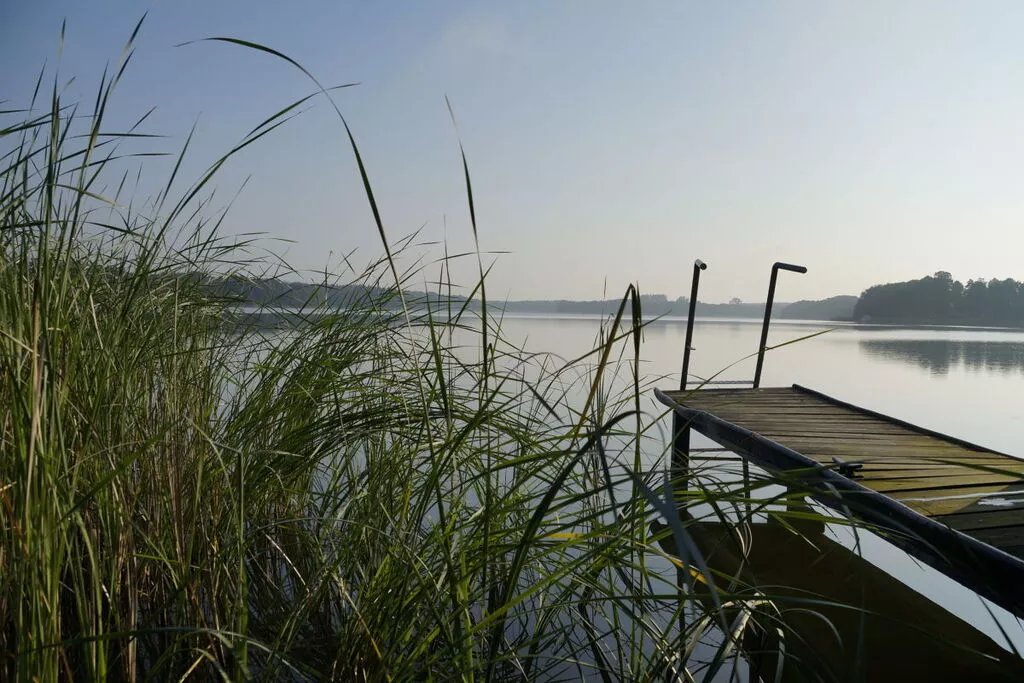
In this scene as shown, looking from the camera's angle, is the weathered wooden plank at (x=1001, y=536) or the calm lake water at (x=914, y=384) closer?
the weathered wooden plank at (x=1001, y=536)

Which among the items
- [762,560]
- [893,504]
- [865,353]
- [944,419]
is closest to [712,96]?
[944,419]

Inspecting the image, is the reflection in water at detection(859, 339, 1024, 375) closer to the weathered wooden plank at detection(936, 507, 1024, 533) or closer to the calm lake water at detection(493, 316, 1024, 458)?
the calm lake water at detection(493, 316, 1024, 458)

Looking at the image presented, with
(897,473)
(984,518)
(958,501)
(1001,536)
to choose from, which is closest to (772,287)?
(897,473)

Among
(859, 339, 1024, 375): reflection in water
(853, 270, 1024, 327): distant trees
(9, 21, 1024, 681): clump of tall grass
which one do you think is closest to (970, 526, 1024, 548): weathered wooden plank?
(9, 21, 1024, 681): clump of tall grass

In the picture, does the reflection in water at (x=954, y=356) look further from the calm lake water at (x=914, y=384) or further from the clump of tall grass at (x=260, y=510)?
the clump of tall grass at (x=260, y=510)

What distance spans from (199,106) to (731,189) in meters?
17.0

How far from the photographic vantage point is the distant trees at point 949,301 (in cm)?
3459

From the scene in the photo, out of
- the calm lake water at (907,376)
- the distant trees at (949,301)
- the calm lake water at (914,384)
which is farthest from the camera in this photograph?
the distant trees at (949,301)

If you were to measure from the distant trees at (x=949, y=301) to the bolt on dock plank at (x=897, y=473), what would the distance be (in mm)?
38690

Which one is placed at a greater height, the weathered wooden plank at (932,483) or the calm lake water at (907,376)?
the weathered wooden plank at (932,483)

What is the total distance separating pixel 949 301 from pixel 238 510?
4369cm

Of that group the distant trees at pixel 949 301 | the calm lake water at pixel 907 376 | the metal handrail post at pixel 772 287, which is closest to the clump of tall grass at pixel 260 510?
the metal handrail post at pixel 772 287

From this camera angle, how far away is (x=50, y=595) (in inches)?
32.0

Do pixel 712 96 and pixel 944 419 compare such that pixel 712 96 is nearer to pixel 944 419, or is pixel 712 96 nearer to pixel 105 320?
pixel 944 419
